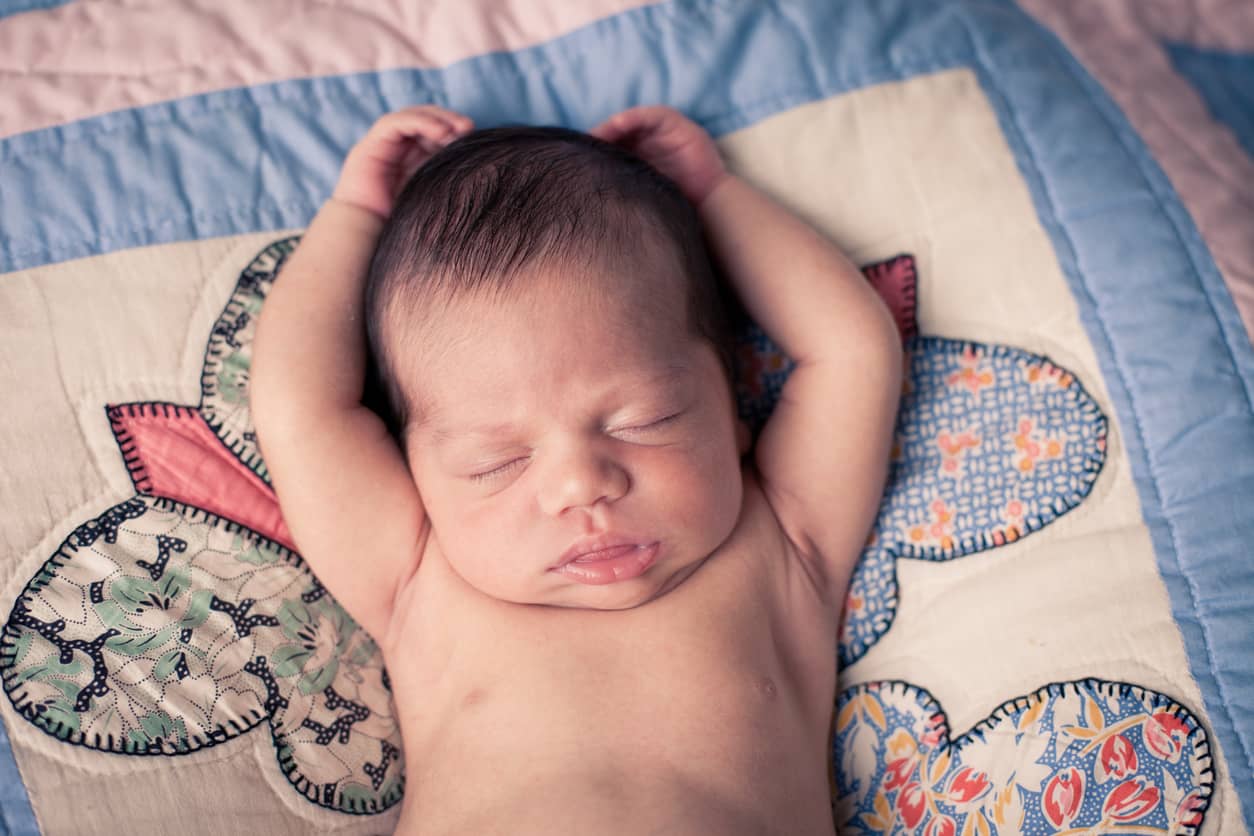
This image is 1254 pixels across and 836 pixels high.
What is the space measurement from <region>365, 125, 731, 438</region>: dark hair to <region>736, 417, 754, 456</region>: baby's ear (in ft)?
0.25

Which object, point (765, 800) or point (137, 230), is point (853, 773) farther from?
point (137, 230)

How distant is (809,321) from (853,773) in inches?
20.1

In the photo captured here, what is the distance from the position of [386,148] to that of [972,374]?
750 mm

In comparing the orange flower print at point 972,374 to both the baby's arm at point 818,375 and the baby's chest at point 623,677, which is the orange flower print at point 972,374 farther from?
the baby's chest at point 623,677

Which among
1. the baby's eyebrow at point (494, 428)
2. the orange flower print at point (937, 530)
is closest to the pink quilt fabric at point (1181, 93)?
the orange flower print at point (937, 530)

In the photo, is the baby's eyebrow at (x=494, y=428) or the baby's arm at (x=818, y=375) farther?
the baby's arm at (x=818, y=375)

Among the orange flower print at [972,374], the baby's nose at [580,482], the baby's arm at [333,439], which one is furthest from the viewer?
the orange flower print at [972,374]

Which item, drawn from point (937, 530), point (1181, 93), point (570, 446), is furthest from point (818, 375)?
point (1181, 93)

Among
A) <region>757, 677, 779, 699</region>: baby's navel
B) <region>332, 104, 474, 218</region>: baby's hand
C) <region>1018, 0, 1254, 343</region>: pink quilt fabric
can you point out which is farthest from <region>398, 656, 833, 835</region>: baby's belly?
<region>1018, 0, 1254, 343</region>: pink quilt fabric

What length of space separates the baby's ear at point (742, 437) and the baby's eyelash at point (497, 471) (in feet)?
0.92

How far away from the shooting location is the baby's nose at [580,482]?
3.34ft

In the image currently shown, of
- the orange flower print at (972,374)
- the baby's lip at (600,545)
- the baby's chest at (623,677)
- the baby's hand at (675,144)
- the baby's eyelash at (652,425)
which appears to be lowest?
the baby's chest at (623,677)

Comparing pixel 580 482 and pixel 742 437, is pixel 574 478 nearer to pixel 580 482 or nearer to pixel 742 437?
pixel 580 482

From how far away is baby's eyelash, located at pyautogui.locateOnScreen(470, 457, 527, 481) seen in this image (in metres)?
1.07
